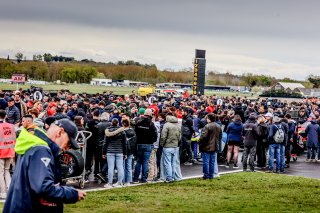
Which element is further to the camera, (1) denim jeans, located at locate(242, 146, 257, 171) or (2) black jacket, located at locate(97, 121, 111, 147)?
(1) denim jeans, located at locate(242, 146, 257, 171)

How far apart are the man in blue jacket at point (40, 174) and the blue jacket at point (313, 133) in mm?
17760

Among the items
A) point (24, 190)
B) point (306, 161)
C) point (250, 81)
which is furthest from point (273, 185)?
point (250, 81)

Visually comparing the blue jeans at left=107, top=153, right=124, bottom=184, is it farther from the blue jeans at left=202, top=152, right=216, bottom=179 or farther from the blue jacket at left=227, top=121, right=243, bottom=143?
the blue jacket at left=227, top=121, right=243, bottom=143

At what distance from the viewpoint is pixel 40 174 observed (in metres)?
4.74

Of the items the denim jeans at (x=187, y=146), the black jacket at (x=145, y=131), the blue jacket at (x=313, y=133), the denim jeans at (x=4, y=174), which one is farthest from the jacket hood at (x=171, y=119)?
the blue jacket at (x=313, y=133)

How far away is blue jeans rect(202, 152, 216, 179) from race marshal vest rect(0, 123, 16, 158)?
19.4 feet

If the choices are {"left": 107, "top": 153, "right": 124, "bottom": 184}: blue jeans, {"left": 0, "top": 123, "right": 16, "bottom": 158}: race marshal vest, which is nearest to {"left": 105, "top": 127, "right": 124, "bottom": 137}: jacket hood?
{"left": 107, "top": 153, "right": 124, "bottom": 184}: blue jeans

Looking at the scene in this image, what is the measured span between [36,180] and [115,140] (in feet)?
29.6

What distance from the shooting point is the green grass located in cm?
1160

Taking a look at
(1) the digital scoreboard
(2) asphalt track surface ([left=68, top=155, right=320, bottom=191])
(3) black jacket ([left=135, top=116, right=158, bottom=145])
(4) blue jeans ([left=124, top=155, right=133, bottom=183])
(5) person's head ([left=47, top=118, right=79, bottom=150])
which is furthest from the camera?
(1) the digital scoreboard

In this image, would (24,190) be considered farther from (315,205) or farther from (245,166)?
(245,166)

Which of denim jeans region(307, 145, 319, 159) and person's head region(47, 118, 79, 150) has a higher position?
person's head region(47, 118, 79, 150)

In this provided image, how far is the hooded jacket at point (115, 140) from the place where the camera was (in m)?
13.6

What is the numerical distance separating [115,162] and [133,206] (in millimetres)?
2711
